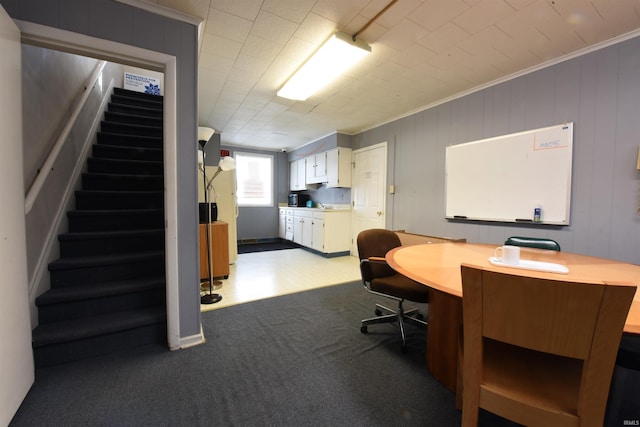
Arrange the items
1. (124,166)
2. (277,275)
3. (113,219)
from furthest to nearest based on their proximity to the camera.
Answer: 1. (277,275)
2. (124,166)
3. (113,219)

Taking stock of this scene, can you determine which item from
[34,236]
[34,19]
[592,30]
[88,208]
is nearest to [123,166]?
[88,208]

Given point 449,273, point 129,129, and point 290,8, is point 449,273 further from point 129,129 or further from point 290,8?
point 129,129

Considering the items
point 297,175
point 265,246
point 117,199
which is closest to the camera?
point 117,199

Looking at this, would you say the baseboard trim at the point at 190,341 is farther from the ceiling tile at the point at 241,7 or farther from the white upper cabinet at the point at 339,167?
the white upper cabinet at the point at 339,167

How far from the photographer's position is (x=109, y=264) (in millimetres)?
2109

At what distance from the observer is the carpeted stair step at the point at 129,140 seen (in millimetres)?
3109

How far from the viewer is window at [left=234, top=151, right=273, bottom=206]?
6.60m

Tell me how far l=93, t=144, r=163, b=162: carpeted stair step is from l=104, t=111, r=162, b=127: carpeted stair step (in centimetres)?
66

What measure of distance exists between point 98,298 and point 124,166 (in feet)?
5.39

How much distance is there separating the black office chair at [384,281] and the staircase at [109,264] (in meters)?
1.65

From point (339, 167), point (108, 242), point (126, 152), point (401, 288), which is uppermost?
point (339, 167)

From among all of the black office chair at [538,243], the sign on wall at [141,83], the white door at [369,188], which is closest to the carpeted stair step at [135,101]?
the sign on wall at [141,83]

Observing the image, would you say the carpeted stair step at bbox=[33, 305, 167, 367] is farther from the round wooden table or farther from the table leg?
the table leg

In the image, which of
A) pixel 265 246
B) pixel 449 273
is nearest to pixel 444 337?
pixel 449 273
